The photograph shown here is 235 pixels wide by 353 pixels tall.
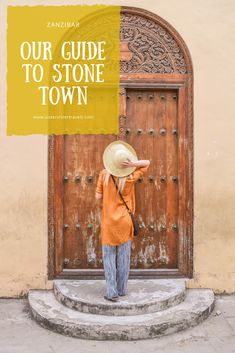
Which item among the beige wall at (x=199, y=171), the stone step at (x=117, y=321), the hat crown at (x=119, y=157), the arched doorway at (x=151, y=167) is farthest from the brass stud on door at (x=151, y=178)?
the stone step at (x=117, y=321)

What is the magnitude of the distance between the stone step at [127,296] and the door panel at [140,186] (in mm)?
287

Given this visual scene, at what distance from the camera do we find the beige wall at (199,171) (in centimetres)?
551

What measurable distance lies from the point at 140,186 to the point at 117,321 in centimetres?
160

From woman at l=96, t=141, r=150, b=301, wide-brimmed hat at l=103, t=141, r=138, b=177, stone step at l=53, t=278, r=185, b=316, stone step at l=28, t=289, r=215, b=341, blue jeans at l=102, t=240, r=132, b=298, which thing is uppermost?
wide-brimmed hat at l=103, t=141, r=138, b=177

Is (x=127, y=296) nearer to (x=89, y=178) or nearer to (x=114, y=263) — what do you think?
(x=114, y=263)

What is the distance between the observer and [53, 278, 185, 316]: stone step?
191 inches

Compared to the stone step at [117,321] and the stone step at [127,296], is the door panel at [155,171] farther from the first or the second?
the stone step at [117,321]

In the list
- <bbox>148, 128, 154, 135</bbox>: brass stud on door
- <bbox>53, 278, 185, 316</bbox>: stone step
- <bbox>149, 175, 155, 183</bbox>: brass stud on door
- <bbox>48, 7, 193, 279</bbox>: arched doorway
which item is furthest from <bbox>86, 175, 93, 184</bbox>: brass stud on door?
<bbox>53, 278, 185, 316</bbox>: stone step

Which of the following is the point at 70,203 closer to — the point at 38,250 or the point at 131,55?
the point at 38,250

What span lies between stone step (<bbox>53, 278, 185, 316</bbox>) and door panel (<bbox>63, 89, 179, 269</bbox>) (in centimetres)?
29

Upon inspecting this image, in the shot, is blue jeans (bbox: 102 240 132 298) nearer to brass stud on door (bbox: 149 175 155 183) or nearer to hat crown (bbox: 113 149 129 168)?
hat crown (bbox: 113 149 129 168)

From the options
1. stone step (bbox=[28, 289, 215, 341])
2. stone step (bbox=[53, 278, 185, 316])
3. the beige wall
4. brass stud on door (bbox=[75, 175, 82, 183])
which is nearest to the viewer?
stone step (bbox=[28, 289, 215, 341])

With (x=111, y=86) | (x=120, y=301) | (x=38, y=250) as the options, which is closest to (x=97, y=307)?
(x=120, y=301)

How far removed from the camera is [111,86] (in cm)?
560
